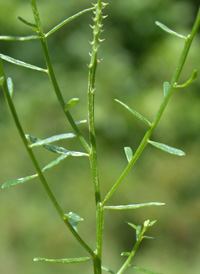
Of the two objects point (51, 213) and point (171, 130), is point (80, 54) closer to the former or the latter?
point (171, 130)

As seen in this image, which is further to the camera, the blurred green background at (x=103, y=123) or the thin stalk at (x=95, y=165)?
the blurred green background at (x=103, y=123)

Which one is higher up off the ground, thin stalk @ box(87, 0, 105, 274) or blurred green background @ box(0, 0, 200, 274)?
thin stalk @ box(87, 0, 105, 274)

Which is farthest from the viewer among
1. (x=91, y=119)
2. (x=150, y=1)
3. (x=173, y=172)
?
(x=173, y=172)

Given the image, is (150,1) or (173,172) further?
(173,172)

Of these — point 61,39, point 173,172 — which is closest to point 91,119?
point 61,39

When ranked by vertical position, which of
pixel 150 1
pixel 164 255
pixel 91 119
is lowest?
pixel 164 255

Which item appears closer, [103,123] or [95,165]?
[95,165]

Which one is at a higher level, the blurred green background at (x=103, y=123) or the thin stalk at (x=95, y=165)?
the thin stalk at (x=95, y=165)

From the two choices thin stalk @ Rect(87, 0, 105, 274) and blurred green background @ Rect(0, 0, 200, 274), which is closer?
thin stalk @ Rect(87, 0, 105, 274)
